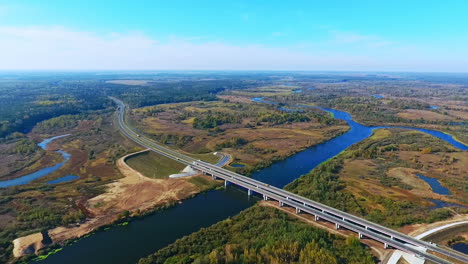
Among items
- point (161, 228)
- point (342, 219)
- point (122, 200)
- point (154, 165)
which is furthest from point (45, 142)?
point (342, 219)

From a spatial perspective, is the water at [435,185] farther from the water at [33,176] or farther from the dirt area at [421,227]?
the water at [33,176]

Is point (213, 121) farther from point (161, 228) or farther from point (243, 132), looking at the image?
point (161, 228)

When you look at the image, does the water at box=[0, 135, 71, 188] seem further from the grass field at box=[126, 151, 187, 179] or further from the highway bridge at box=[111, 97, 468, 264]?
the highway bridge at box=[111, 97, 468, 264]

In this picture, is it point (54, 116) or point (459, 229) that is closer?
point (459, 229)

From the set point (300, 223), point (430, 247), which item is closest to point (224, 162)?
point (300, 223)

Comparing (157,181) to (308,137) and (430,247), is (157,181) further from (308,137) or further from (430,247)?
(308,137)

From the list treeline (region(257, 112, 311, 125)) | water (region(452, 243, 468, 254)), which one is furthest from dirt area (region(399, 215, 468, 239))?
treeline (region(257, 112, 311, 125))
